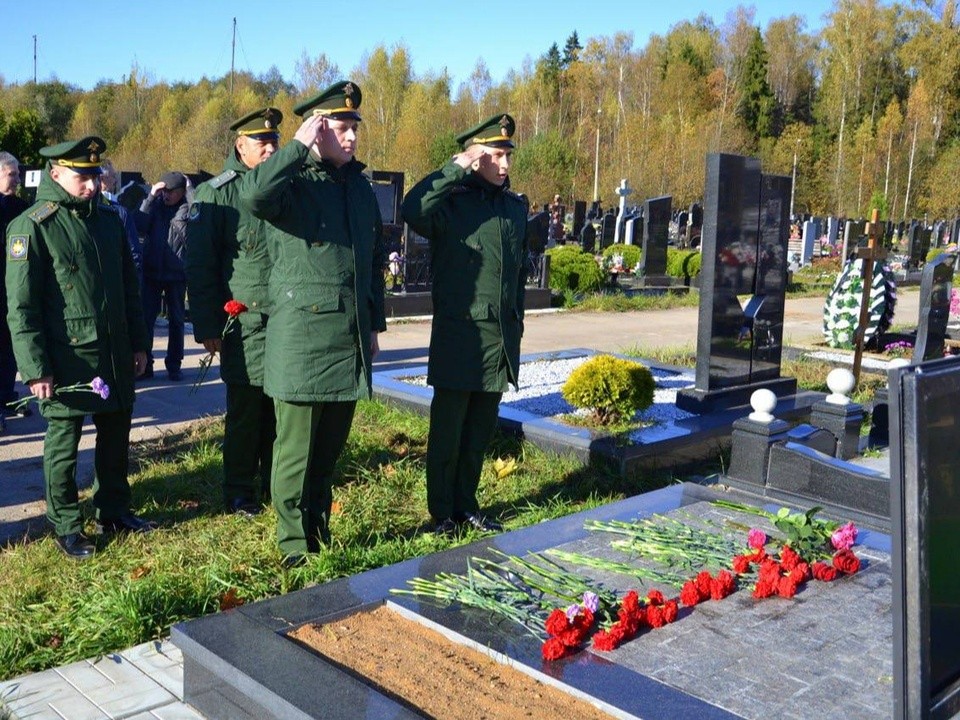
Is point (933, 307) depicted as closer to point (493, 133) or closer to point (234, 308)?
point (493, 133)

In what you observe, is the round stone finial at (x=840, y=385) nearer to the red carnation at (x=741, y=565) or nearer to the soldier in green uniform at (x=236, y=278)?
the red carnation at (x=741, y=565)

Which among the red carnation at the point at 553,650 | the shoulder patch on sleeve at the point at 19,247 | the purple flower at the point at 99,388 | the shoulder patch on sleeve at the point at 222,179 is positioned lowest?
the red carnation at the point at 553,650

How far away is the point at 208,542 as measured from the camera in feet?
14.7

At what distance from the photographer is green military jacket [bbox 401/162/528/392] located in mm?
4566

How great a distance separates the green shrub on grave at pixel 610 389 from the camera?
6.21 metres

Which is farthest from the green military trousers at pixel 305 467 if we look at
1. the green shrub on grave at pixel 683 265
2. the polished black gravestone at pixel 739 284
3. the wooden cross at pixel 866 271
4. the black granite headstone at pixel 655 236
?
the green shrub on grave at pixel 683 265

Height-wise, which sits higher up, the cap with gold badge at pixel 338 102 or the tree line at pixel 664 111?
the tree line at pixel 664 111

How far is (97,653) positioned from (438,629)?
124 cm

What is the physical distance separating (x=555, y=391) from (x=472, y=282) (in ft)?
9.87

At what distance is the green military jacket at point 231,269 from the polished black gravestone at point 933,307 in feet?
19.5

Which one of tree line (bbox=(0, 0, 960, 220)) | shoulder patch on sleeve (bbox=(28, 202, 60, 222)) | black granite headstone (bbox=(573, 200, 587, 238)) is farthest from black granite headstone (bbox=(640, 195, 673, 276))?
tree line (bbox=(0, 0, 960, 220))

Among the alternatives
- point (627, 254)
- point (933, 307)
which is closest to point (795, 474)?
point (933, 307)

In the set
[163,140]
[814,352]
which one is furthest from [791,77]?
[814,352]

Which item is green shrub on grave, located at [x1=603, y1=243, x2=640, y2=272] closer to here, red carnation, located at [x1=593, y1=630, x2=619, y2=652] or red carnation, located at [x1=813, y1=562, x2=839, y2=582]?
red carnation, located at [x1=813, y1=562, x2=839, y2=582]
